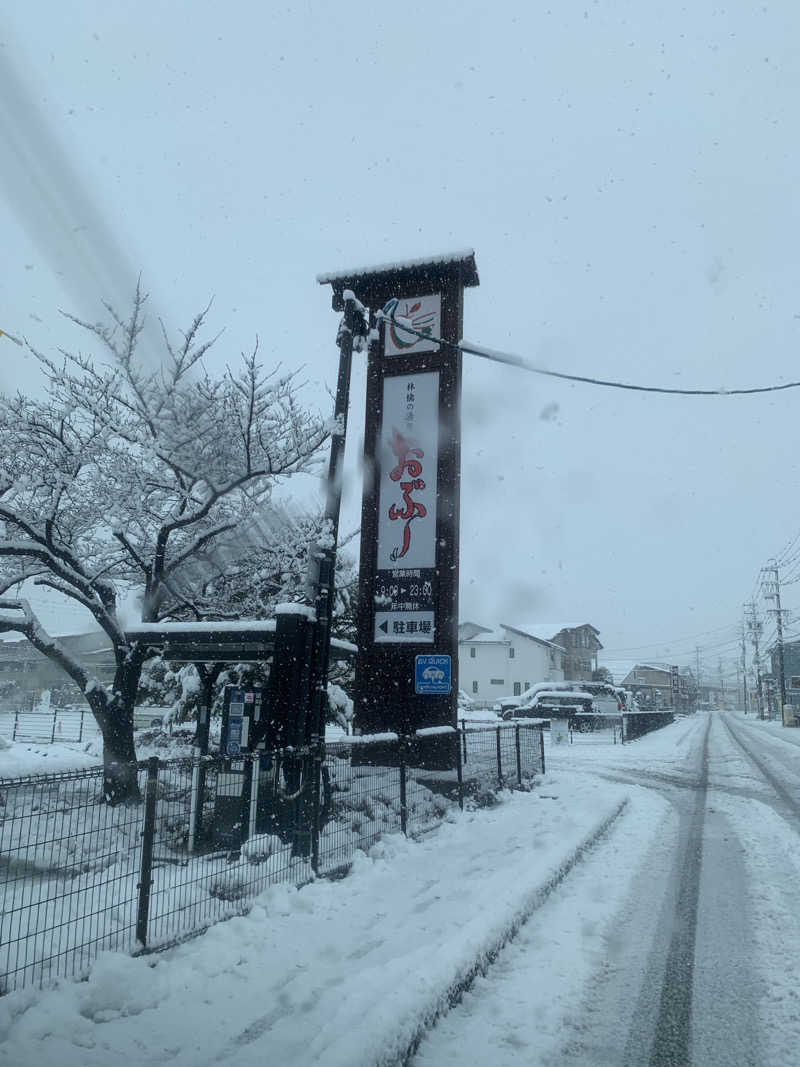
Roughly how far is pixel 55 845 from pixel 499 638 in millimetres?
58397

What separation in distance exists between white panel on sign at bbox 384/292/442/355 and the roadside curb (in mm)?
9278

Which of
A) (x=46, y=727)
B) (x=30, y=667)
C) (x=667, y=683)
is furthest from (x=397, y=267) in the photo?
(x=667, y=683)

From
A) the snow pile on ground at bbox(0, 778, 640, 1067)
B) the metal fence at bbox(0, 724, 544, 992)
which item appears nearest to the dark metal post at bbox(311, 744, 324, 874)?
the metal fence at bbox(0, 724, 544, 992)

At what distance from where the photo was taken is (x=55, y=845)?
14.5 feet

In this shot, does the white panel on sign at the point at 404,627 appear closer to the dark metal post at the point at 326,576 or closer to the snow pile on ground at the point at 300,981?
the dark metal post at the point at 326,576

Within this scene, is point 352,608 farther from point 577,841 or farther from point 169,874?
point 169,874

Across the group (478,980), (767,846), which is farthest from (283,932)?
(767,846)

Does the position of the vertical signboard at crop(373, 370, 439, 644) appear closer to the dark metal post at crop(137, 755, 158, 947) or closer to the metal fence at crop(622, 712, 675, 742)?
the dark metal post at crop(137, 755, 158, 947)

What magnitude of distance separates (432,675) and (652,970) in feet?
24.8

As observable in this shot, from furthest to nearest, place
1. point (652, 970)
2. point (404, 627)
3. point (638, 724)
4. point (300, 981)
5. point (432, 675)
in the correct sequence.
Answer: point (638, 724)
point (404, 627)
point (432, 675)
point (652, 970)
point (300, 981)

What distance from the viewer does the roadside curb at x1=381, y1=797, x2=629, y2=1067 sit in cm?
345

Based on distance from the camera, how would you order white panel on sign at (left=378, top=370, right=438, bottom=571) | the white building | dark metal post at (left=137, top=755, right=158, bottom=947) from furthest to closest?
the white building → white panel on sign at (left=378, top=370, right=438, bottom=571) → dark metal post at (left=137, top=755, right=158, bottom=947)

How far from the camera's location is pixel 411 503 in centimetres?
1288

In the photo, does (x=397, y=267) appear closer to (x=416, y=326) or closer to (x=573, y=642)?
(x=416, y=326)
